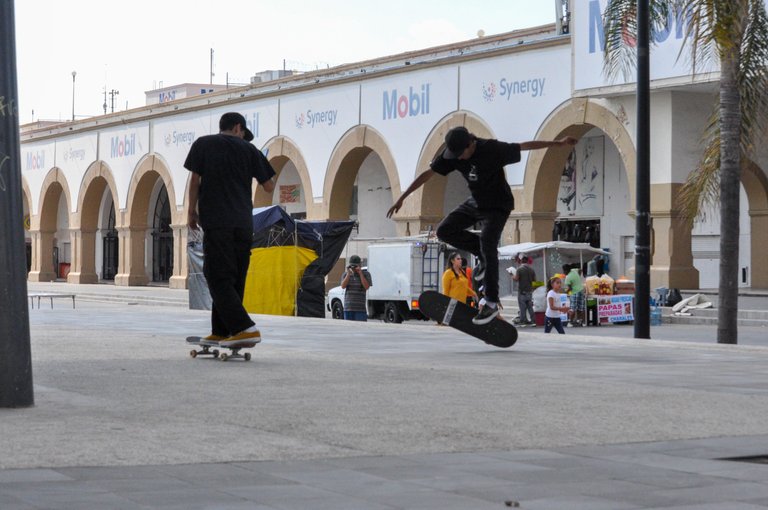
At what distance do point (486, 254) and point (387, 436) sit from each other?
6.07m

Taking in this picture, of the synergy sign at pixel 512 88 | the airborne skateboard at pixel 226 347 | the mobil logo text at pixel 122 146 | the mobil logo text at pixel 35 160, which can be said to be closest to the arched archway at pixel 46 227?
the mobil logo text at pixel 35 160

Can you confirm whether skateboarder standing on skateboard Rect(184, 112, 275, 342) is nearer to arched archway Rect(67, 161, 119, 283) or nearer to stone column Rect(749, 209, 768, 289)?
stone column Rect(749, 209, 768, 289)

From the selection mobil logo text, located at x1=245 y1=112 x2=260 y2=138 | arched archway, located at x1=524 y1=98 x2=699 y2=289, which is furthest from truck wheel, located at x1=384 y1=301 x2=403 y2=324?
mobil logo text, located at x1=245 y1=112 x2=260 y2=138

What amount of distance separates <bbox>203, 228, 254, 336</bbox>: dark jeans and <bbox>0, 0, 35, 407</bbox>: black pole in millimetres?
3136

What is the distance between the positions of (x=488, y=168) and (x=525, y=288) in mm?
17924

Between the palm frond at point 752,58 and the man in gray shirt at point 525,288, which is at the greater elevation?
the palm frond at point 752,58

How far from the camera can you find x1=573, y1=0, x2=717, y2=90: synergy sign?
33094mm

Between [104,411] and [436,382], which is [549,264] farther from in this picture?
[104,411]

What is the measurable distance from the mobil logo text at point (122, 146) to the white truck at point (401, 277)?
80.8 feet

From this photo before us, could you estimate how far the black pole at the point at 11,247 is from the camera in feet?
22.6

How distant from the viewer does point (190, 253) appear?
34.2m

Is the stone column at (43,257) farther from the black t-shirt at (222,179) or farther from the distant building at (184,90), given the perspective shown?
the black t-shirt at (222,179)

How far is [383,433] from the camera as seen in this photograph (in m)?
6.29

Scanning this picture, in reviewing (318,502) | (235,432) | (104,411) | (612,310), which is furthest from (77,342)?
(612,310)
